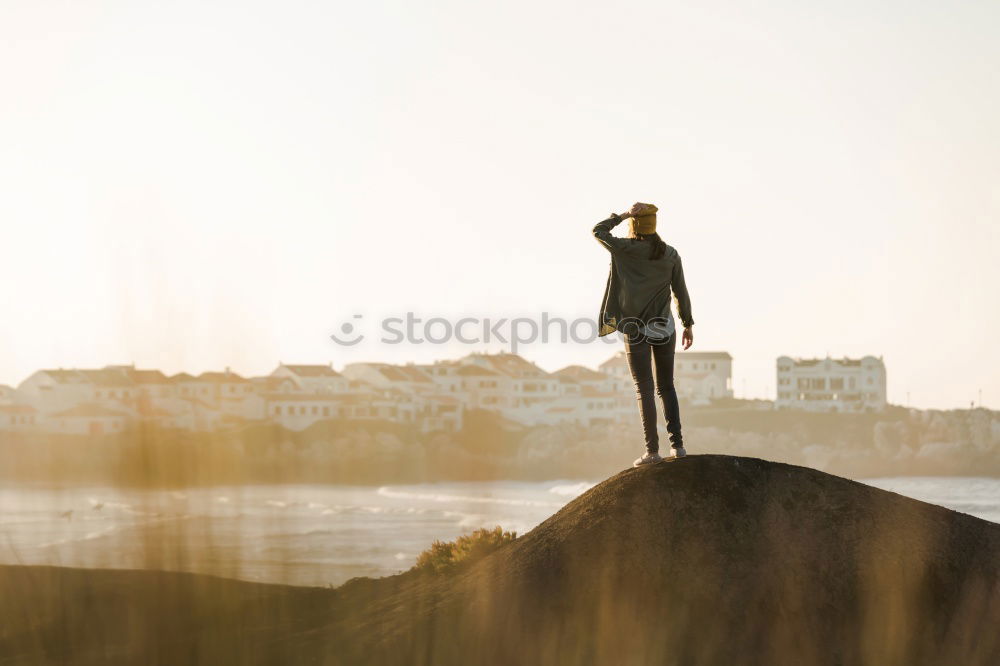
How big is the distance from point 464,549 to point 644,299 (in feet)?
16.4

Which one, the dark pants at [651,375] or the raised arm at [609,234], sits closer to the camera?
the raised arm at [609,234]

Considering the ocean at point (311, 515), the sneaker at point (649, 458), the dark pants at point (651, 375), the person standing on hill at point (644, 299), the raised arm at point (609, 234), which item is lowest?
the ocean at point (311, 515)

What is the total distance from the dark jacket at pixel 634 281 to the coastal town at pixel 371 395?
3227 inches

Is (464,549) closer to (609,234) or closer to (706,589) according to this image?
(706,589)

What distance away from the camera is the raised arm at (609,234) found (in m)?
11.6

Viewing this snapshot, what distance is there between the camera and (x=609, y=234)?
1170 cm

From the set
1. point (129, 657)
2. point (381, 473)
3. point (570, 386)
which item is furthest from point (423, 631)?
point (570, 386)

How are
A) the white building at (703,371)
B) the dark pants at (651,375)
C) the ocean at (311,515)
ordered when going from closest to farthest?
the dark pants at (651,375) → the ocean at (311,515) → the white building at (703,371)

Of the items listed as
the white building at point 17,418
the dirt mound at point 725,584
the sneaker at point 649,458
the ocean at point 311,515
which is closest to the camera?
the dirt mound at point 725,584

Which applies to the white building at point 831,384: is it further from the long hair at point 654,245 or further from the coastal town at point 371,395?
the long hair at point 654,245

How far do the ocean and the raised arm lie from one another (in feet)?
126

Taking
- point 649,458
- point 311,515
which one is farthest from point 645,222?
point 311,515

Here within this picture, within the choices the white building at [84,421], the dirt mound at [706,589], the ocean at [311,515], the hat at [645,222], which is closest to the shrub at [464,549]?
the dirt mound at [706,589]

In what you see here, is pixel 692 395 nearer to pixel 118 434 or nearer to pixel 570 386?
pixel 570 386
